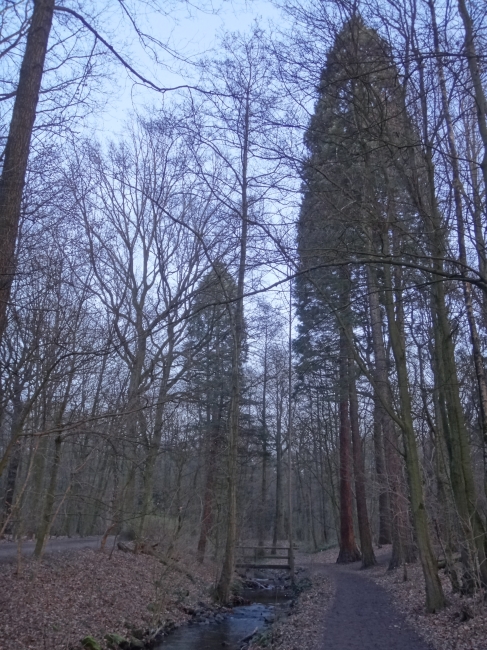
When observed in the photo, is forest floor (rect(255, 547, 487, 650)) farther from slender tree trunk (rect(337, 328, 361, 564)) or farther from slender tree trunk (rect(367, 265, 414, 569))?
slender tree trunk (rect(337, 328, 361, 564))

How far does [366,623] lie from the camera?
11.2m

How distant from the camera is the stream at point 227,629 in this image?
12.4 meters

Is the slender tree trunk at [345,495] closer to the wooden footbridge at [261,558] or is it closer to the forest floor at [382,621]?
the wooden footbridge at [261,558]

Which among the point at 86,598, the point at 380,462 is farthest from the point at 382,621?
the point at 380,462

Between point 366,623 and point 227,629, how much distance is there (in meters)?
4.57

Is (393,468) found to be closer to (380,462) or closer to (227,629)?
(380,462)

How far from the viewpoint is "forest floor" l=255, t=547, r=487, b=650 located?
871cm

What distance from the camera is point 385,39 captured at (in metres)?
7.02

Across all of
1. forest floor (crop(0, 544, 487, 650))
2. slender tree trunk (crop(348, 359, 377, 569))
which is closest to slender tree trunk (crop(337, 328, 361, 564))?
slender tree trunk (crop(348, 359, 377, 569))

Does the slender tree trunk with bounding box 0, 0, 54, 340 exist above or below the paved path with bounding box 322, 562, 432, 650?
above

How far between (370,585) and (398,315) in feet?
28.9

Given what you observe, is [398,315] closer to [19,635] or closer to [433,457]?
[433,457]

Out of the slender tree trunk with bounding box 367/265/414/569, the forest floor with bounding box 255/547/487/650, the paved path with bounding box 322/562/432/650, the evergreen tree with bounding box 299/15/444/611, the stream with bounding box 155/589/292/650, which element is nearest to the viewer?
the evergreen tree with bounding box 299/15/444/611

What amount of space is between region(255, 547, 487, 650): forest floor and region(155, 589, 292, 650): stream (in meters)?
0.94
